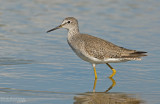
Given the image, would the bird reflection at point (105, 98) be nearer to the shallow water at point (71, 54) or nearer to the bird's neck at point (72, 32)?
the shallow water at point (71, 54)

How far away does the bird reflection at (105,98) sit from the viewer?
345 inches

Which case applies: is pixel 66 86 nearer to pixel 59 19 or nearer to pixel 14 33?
pixel 14 33

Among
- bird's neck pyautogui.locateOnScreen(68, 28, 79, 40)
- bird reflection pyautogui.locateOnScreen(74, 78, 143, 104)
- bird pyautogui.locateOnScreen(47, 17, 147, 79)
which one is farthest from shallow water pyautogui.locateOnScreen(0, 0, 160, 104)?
bird's neck pyautogui.locateOnScreen(68, 28, 79, 40)

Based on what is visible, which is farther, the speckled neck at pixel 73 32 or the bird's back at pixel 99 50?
the speckled neck at pixel 73 32

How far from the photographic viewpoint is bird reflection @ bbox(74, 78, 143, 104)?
877cm

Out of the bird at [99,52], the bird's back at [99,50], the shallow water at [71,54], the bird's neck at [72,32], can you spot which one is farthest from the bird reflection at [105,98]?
the bird's neck at [72,32]

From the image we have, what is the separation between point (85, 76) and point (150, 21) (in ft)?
20.3

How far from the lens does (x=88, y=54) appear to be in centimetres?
1045

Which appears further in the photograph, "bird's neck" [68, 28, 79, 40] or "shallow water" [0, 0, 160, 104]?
"bird's neck" [68, 28, 79, 40]

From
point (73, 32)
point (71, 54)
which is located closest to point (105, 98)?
point (73, 32)

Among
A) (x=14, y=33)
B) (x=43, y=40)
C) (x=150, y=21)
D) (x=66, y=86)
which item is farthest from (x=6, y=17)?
(x=66, y=86)

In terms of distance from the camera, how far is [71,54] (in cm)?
1241

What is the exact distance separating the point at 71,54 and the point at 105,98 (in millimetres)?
3602

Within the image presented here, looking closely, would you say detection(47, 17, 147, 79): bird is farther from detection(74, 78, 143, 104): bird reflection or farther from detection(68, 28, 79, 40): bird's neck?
detection(74, 78, 143, 104): bird reflection
